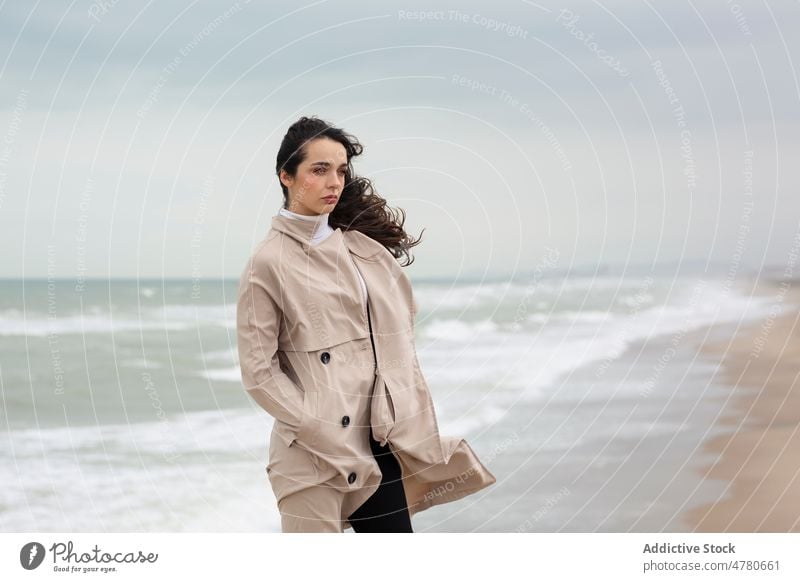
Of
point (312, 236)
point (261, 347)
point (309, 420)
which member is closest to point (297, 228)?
point (312, 236)

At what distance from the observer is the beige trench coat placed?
482 centimetres

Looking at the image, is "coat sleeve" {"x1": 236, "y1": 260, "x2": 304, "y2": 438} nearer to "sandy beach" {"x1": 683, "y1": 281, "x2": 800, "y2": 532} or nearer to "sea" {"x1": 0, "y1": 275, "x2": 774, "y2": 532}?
"sea" {"x1": 0, "y1": 275, "x2": 774, "y2": 532}

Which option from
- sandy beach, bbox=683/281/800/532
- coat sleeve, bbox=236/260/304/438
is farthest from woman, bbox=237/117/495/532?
sandy beach, bbox=683/281/800/532

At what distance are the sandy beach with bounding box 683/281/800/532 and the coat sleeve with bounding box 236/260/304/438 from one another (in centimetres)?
428

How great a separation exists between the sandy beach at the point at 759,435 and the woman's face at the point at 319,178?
4418mm

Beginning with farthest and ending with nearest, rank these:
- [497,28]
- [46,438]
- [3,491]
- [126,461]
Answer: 1. [46,438]
2. [126,461]
3. [3,491]
4. [497,28]

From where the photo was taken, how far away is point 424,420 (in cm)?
506

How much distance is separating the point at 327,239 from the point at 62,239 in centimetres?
1144
